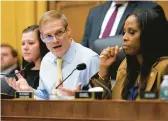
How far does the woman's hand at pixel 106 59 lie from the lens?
6.27ft

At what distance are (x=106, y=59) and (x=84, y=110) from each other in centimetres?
53

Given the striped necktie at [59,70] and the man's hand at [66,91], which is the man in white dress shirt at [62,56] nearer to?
the striped necktie at [59,70]

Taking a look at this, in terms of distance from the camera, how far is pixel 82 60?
200cm

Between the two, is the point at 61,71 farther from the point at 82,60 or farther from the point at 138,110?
the point at 138,110

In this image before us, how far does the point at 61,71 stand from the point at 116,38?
0.30 m

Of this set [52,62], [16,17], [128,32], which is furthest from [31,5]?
[128,32]

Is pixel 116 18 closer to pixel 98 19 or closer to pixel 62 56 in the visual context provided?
pixel 98 19

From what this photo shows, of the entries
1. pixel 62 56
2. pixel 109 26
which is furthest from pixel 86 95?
pixel 109 26

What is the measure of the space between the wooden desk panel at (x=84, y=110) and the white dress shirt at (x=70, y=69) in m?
0.42

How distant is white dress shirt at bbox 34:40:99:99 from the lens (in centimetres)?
197

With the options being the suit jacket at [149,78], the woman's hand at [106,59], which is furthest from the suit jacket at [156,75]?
the woman's hand at [106,59]

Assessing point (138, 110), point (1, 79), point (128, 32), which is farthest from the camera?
point (1, 79)

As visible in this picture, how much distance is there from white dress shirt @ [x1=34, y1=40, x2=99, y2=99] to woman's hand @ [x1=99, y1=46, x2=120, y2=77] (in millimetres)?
75

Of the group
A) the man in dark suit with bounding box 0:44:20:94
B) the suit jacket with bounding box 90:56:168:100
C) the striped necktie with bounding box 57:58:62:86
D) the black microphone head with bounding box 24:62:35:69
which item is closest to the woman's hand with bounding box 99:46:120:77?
the suit jacket with bounding box 90:56:168:100
